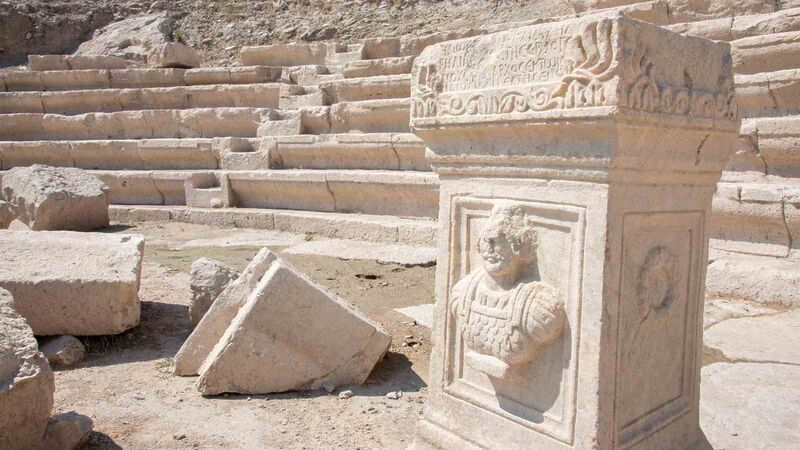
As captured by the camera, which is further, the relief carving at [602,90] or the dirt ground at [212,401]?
the dirt ground at [212,401]

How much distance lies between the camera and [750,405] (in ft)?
8.69

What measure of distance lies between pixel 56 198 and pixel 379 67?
4.33m

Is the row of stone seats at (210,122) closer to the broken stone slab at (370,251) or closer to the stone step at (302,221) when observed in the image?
the stone step at (302,221)

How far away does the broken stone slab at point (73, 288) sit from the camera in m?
3.39

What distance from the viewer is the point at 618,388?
186 centimetres

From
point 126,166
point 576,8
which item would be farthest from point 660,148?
point 126,166

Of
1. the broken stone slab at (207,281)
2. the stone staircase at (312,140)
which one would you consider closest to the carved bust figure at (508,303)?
the broken stone slab at (207,281)

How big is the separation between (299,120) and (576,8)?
12.5 ft

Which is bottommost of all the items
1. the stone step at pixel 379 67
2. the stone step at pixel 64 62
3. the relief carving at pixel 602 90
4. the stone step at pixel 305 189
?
the stone step at pixel 305 189

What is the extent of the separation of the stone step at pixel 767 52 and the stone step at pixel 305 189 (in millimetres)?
2785

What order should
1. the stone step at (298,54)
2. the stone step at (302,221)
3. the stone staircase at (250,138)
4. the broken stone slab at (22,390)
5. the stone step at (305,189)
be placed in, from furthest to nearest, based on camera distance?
1. the stone step at (298,54)
2. the stone staircase at (250,138)
3. the stone step at (305,189)
4. the stone step at (302,221)
5. the broken stone slab at (22,390)

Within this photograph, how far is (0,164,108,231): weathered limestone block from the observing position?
6.52 m

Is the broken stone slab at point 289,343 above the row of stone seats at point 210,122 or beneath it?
beneath

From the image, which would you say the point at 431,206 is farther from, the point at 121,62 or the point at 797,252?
the point at 121,62
